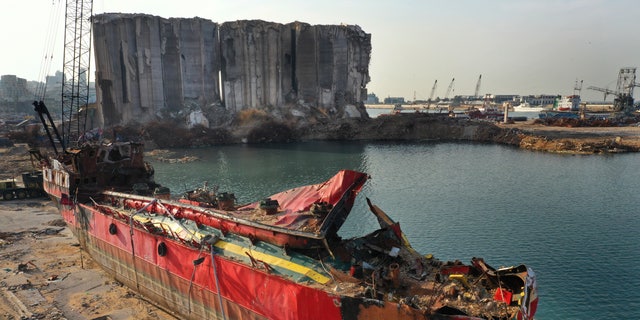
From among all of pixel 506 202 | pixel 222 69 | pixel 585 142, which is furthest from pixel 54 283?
pixel 222 69

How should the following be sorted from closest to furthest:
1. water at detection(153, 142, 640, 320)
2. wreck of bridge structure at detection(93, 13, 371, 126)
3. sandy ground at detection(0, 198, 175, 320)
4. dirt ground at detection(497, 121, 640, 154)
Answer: sandy ground at detection(0, 198, 175, 320) → water at detection(153, 142, 640, 320) → dirt ground at detection(497, 121, 640, 154) → wreck of bridge structure at detection(93, 13, 371, 126)

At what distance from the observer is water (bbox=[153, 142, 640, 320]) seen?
1970cm

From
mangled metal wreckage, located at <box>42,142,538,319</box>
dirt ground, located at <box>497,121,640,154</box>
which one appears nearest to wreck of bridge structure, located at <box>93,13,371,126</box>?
dirt ground, located at <box>497,121,640,154</box>

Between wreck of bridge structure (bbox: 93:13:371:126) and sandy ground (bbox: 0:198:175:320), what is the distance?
6141 cm

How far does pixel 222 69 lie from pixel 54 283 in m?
79.7

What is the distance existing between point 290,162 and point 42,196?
31.5 meters

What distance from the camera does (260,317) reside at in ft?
42.9

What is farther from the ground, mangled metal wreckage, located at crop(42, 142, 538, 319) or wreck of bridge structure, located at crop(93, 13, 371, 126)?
wreck of bridge structure, located at crop(93, 13, 371, 126)

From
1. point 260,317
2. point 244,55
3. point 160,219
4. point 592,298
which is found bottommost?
point 592,298

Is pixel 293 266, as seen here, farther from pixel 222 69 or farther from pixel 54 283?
pixel 222 69

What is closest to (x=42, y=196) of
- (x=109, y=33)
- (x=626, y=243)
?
(x=626, y=243)

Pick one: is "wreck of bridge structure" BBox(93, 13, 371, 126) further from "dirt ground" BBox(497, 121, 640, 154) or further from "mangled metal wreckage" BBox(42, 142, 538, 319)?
"mangled metal wreckage" BBox(42, 142, 538, 319)

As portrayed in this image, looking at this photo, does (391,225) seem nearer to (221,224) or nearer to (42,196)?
(221,224)

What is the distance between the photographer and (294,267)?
41.8 feet
